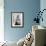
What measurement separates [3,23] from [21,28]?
2.57 ft

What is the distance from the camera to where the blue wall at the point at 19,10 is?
19.0 feet

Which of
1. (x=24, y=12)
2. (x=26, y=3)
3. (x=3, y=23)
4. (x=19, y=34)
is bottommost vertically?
(x=19, y=34)

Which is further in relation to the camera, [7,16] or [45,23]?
[7,16]

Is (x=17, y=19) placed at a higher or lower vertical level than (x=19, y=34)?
higher

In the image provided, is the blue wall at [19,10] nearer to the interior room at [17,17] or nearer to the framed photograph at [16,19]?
the interior room at [17,17]

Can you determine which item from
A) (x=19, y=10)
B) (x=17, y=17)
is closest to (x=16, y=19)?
(x=17, y=17)

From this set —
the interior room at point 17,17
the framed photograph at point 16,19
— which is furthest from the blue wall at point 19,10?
the framed photograph at point 16,19

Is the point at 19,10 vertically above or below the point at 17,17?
above

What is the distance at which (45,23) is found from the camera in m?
4.80

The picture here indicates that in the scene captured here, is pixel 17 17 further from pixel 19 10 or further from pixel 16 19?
pixel 19 10

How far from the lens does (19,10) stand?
19.1ft

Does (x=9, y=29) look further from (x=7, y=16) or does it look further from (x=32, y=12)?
(x=32, y=12)

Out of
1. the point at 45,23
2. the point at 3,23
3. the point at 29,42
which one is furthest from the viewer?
the point at 3,23

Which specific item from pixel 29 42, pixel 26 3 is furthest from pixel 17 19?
pixel 29 42
